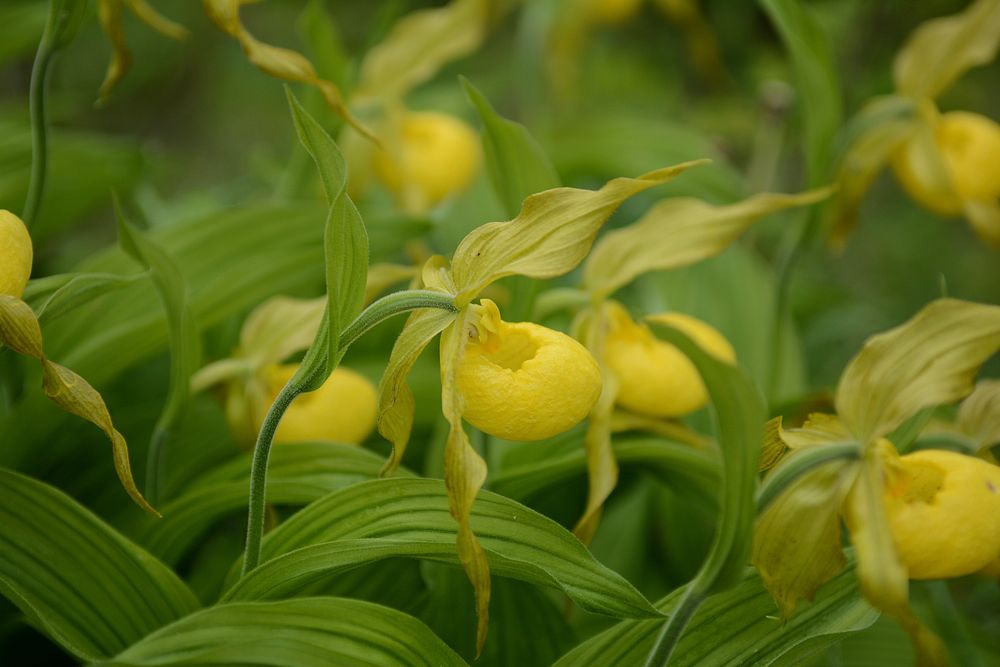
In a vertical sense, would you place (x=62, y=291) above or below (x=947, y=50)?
below

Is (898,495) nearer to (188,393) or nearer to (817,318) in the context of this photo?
(188,393)

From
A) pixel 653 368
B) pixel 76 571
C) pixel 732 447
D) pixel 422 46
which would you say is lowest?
pixel 76 571

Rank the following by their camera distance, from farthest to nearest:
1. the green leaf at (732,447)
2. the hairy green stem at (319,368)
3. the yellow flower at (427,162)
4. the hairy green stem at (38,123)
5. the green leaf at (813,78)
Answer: the yellow flower at (427,162), the green leaf at (813,78), the hairy green stem at (38,123), the hairy green stem at (319,368), the green leaf at (732,447)

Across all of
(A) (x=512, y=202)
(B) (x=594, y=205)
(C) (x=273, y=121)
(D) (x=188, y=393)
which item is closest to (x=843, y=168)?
(A) (x=512, y=202)

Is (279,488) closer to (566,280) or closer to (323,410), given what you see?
(323,410)

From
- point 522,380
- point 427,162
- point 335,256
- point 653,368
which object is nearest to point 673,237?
point 653,368

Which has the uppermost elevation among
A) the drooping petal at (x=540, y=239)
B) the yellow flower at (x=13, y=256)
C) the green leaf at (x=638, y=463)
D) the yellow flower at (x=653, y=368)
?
the drooping petal at (x=540, y=239)

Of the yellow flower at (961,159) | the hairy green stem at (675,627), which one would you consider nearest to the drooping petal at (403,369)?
the hairy green stem at (675,627)

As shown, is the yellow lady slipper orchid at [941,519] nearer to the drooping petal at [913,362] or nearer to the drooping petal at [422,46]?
the drooping petal at [913,362]
